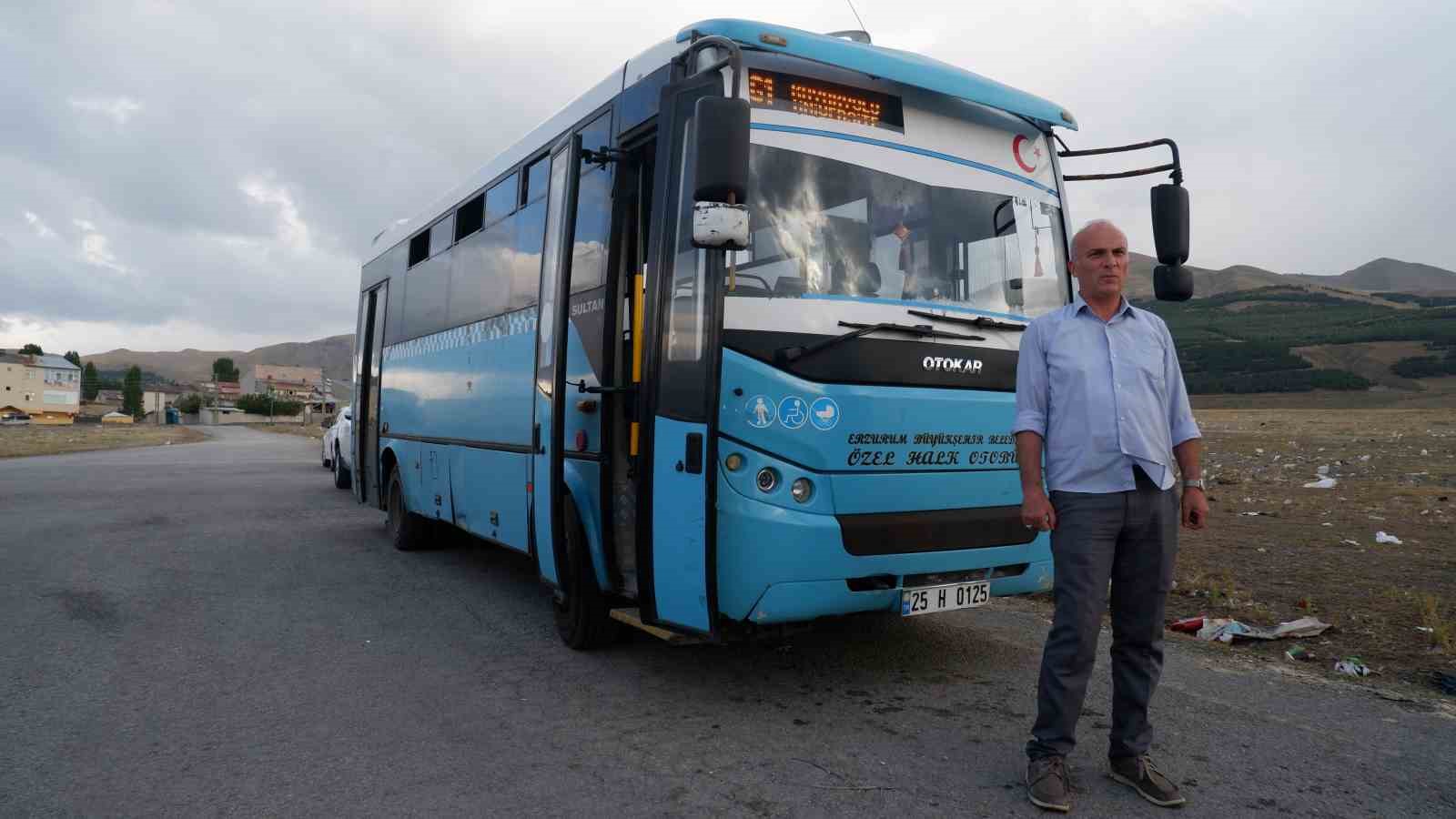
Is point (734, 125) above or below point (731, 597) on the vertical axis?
above

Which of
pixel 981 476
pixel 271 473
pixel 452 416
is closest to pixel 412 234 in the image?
pixel 452 416

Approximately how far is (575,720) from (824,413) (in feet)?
6.06

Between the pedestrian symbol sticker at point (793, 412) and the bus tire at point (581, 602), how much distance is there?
164 cm

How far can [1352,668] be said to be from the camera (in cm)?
523

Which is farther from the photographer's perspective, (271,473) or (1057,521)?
(271,473)

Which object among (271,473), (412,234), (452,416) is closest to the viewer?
(452,416)

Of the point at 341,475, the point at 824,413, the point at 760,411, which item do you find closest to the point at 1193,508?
the point at 824,413

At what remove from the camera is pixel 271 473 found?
22219mm

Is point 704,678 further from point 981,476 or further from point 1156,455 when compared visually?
point 1156,455

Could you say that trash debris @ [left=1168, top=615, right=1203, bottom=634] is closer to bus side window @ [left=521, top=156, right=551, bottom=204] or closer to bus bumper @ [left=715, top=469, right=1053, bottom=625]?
bus bumper @ [left=715, top=469, right=1053, bottom=625]

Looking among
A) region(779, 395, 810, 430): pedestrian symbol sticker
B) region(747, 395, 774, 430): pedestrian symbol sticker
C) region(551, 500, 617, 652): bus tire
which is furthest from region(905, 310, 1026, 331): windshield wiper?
region(551, 500, 617, 652): bus tire

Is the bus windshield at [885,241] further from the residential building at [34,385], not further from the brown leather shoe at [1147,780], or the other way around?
the residential building at [34,385]

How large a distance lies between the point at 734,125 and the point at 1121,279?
1.62m

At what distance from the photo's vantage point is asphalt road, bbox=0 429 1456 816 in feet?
11.7
